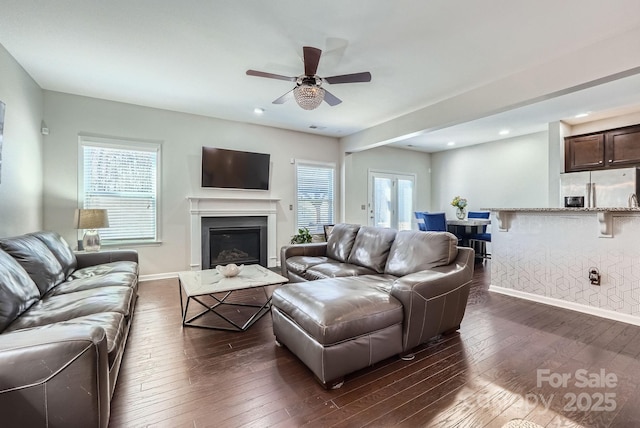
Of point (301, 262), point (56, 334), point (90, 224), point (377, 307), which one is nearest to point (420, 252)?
point (377, 307)

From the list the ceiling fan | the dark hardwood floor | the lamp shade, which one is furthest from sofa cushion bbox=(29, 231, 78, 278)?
the ceiling fan

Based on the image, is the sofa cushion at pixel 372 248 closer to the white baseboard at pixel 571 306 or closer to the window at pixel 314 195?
the white baseboard at pixel 571 306

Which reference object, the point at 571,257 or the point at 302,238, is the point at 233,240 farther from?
the point at 571,257

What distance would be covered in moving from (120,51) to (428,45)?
3071 mm

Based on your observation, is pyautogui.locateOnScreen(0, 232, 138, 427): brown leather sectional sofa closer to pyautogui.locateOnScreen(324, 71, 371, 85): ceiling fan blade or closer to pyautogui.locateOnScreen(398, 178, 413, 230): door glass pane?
pyautogui.locateOnScreen(324, 71, 371, 85): ceiling fan blade

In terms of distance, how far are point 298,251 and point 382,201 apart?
4003 millimetres

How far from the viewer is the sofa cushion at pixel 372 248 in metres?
3.15

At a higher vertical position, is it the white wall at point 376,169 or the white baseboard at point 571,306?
the white wall at point 376,169

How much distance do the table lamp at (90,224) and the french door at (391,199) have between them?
17.3 feet

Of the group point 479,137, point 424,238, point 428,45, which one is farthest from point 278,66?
point 479,137

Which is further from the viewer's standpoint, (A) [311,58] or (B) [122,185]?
(B) [122,185]

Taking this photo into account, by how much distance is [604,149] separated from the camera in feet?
15.9

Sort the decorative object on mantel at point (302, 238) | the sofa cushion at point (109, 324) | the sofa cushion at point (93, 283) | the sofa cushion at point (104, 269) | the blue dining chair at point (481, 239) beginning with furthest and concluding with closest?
1. the blue dining chair at point (481, 239)
2. the decorative object on mantel at point (302, 238)
3. the sofa cushion at point (104, 269)
4. the sofa cushion at point (93, 283)
5. the sofa cushion at point (109, 324)

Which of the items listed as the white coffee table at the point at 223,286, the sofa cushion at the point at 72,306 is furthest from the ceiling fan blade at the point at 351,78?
the sofa cushion at the point at 72,306
